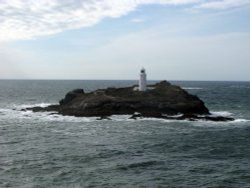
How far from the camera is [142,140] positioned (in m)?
44.7

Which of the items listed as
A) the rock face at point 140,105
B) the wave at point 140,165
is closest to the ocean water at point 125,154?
the wave at point 140,165

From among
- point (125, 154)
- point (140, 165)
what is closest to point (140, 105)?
point (125, 154)

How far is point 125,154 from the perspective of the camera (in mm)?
37375

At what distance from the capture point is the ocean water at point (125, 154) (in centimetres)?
2936

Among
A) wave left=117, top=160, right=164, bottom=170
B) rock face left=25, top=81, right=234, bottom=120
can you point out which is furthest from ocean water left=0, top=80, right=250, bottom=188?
rock face left=25, top=81, right=234, bottom=120

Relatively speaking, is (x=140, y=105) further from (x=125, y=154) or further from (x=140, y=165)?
(x=140, y=165)

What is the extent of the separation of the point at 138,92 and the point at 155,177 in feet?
149

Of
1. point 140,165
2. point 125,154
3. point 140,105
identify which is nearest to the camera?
point 140,165

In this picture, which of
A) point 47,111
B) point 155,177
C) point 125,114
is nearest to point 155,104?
point 125,114

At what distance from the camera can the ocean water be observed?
29359 millimetres

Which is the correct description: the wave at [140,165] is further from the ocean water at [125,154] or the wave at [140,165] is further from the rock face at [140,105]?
the rock face at [140,105]

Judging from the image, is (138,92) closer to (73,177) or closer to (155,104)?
(155,104)

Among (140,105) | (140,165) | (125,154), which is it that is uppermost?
(140,105)

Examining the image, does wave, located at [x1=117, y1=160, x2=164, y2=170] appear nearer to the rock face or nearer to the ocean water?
the ocean water
